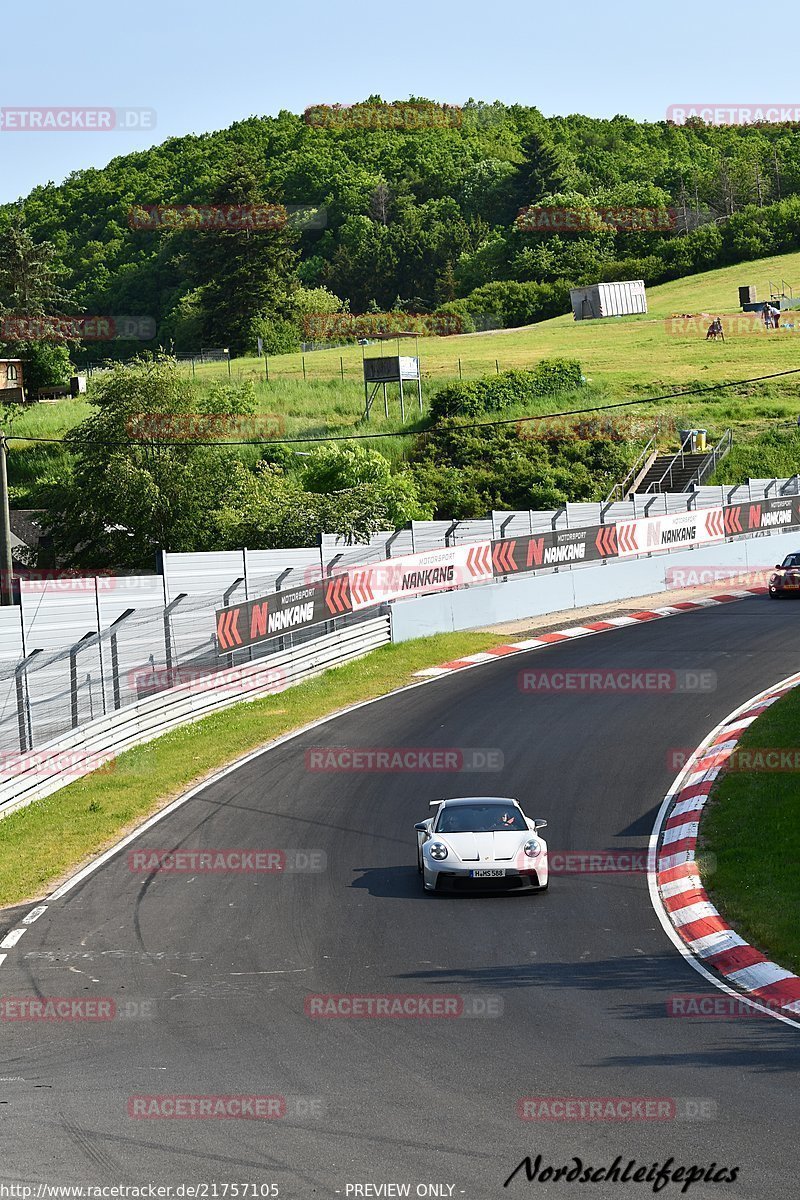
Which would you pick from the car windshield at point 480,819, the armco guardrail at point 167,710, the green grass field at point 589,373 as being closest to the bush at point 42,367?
the green grass field at point 589,373

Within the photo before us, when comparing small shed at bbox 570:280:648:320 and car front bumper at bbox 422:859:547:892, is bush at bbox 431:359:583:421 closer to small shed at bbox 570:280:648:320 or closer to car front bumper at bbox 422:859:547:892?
small shed at bbox 570:280:648:320

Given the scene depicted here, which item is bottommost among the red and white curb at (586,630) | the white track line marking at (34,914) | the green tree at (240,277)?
the white track line marking at (34,914)

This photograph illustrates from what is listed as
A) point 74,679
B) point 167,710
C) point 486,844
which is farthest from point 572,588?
point 486,844

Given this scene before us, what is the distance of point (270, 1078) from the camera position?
33.9ft

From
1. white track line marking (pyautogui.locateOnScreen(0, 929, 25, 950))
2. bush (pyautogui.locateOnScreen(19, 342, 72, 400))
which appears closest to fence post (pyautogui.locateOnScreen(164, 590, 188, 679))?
white track line marking (pyautogui.locateOnScreen(0, 929, 25, 950))

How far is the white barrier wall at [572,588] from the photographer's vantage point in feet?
118

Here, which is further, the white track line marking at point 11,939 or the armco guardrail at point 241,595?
the armco guardrail at point 241,595

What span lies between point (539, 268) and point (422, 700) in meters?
112

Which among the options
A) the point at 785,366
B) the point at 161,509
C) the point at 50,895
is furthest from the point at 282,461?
the point at 50,895

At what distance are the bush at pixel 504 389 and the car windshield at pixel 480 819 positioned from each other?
56893mm

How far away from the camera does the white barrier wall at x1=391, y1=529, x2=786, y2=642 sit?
35906mm

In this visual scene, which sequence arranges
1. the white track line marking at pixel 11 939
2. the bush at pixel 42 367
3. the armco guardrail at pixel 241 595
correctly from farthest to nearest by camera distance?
1. the bush at pixel 42 367
2. the armco guardrail at pixel 241 595
3. the white track line marking at pixel 11 939

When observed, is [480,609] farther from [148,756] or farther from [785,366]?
[785,366]

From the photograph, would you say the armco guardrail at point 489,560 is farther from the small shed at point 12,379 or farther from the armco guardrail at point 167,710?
the small shed at point 12,379
